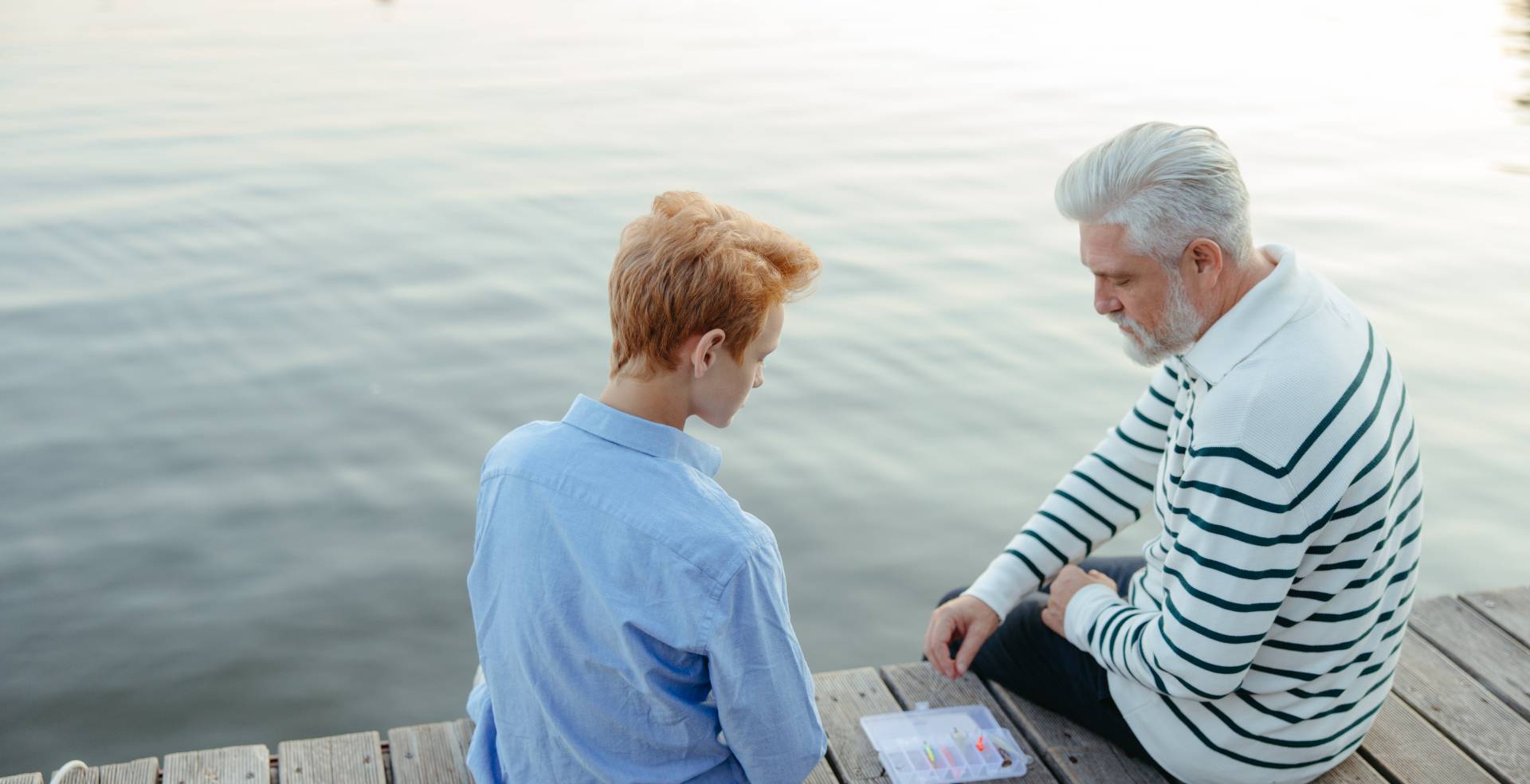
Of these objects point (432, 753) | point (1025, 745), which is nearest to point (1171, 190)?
point (1025, 745)

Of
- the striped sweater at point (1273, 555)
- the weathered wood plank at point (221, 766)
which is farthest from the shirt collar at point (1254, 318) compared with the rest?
the weathered wood plank at point (221, 766)

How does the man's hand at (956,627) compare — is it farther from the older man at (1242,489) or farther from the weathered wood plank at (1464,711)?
the weathered wood plank at (1464,711)

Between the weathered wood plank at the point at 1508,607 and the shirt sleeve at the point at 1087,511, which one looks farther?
the weathered wood plank at the point at 1508,607

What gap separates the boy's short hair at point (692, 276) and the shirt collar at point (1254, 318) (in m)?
0.71

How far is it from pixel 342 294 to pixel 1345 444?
5172 mm

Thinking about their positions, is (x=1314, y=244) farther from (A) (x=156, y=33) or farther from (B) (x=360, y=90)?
(A) (x=156, y=33)

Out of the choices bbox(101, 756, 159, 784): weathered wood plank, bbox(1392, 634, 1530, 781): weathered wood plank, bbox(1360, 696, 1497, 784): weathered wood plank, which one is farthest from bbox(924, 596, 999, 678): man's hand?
bbox(101, 756, 159, 784): weathered wood plank

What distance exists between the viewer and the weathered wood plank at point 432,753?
253 centimetres

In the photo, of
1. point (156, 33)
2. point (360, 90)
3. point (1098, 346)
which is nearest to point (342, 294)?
point (1098, 346)

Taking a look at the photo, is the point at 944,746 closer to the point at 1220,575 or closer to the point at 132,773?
the point at 1220,575

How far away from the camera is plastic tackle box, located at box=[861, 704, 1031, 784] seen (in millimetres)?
2537

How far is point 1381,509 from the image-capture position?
2047 mm

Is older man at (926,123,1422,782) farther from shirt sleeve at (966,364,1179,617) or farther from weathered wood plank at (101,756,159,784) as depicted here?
weathered wood plank at (101,756,159,784)

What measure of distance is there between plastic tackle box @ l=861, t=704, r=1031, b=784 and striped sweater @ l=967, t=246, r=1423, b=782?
28cm
